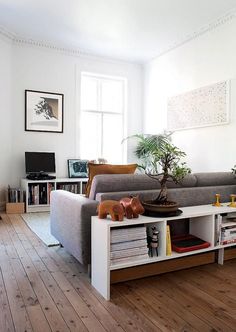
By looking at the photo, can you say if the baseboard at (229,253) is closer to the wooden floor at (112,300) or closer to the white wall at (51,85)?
the wooden floor at (112,300)

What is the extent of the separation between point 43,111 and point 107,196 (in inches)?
139

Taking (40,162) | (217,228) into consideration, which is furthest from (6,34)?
(217,228)

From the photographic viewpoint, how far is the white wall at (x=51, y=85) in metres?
5.01

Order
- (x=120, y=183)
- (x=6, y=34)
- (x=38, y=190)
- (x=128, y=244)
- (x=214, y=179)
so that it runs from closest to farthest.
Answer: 1. (x=128, y=244)
2. (x=120, y=183)
3. (x=214, y=179)
4. (x=6, y=34)
5. (x=38, y=190)

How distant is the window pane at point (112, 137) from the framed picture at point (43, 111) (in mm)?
1041

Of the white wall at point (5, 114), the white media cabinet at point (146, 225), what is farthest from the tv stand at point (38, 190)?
the white media cabinet at point (146, 225)

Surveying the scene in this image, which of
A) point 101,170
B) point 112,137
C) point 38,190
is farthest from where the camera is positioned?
point 112,137

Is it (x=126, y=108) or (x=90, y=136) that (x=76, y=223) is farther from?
(x=126, y=108)

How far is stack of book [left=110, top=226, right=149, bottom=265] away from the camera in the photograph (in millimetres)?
1934

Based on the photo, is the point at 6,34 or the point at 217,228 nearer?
the point at 217,228

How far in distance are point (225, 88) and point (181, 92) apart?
1031 millimetres

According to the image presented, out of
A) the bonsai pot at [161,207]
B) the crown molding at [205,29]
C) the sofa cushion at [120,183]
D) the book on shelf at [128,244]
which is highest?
the crown molding at [205,29]

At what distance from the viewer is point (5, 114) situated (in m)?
4.78

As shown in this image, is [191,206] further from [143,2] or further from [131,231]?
[143,2]
